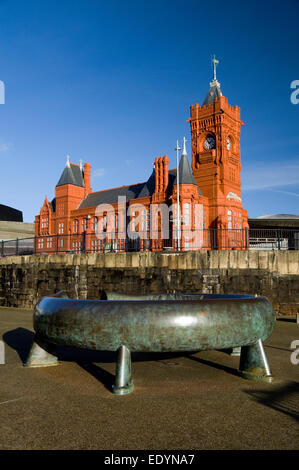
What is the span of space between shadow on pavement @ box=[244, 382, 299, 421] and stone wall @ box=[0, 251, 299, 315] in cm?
825

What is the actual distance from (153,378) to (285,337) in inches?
166

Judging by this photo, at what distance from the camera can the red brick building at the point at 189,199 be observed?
37.8 m

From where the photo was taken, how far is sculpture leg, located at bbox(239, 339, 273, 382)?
14.3ft

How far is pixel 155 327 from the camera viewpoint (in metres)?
3.96

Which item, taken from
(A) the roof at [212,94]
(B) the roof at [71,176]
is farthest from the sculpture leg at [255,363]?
(B) the roof at [71,176]

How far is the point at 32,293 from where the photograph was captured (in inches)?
623

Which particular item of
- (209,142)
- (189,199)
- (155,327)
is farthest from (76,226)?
(155,327)

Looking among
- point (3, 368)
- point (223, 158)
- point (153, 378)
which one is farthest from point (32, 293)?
point (223, 158)

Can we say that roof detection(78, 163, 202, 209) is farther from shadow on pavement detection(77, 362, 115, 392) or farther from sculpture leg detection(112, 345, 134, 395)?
sculpture leg detection(112, 345, 134, 395)

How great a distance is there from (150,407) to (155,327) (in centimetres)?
85

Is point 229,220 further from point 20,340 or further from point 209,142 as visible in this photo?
point 20,340

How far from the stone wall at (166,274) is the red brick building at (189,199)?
1903cm

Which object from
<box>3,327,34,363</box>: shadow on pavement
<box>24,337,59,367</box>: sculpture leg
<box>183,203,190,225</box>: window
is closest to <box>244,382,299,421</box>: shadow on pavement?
<box>24,337,59,367</box>: sculpture leg
